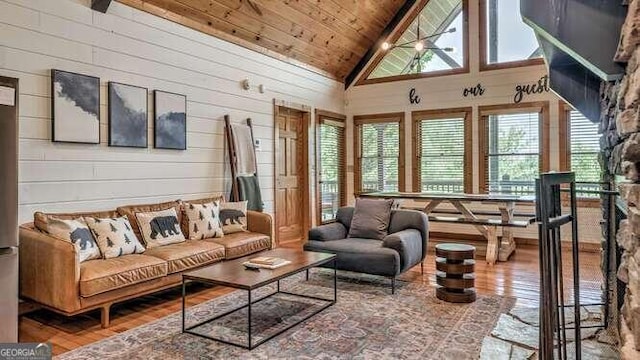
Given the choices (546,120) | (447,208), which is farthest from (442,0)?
(447,208)

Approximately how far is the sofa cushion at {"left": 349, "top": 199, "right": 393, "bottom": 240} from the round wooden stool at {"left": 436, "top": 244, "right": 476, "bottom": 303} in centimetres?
90

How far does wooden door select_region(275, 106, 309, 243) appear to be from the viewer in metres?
6.41

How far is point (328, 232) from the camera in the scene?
4.57m

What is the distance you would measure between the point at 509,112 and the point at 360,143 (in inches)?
101

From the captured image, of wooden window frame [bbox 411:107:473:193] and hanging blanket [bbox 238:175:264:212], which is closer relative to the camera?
hanging blanket [bbox 238:175:264:212]

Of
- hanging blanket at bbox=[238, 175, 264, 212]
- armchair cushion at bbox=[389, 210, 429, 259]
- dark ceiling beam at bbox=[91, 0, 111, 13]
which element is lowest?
armchair cushion at bbox=[389, 210, 429, 259]

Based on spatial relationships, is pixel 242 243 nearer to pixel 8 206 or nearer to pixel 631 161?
pixel 8 206

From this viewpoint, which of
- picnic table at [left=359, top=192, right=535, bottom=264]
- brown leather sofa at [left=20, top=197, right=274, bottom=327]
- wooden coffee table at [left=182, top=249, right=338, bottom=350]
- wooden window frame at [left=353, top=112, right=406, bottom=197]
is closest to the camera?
wooden coffee table at [left=182, top=249, right=338, bottom=350]

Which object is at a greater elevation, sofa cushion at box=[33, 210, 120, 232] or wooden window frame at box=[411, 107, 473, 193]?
wooden window frame at box=[411, 107, 473, 193]

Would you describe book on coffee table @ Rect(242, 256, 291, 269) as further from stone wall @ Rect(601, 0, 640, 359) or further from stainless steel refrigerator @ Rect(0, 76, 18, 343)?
stone wall @ Rect(601, 0, 640, 359)

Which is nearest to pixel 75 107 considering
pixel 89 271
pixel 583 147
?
pixel 89 271

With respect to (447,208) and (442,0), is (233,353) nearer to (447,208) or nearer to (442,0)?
(447,208)

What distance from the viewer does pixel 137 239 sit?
3.89 metres

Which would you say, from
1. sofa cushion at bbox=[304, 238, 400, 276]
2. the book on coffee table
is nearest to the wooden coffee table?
the book on coffee table
